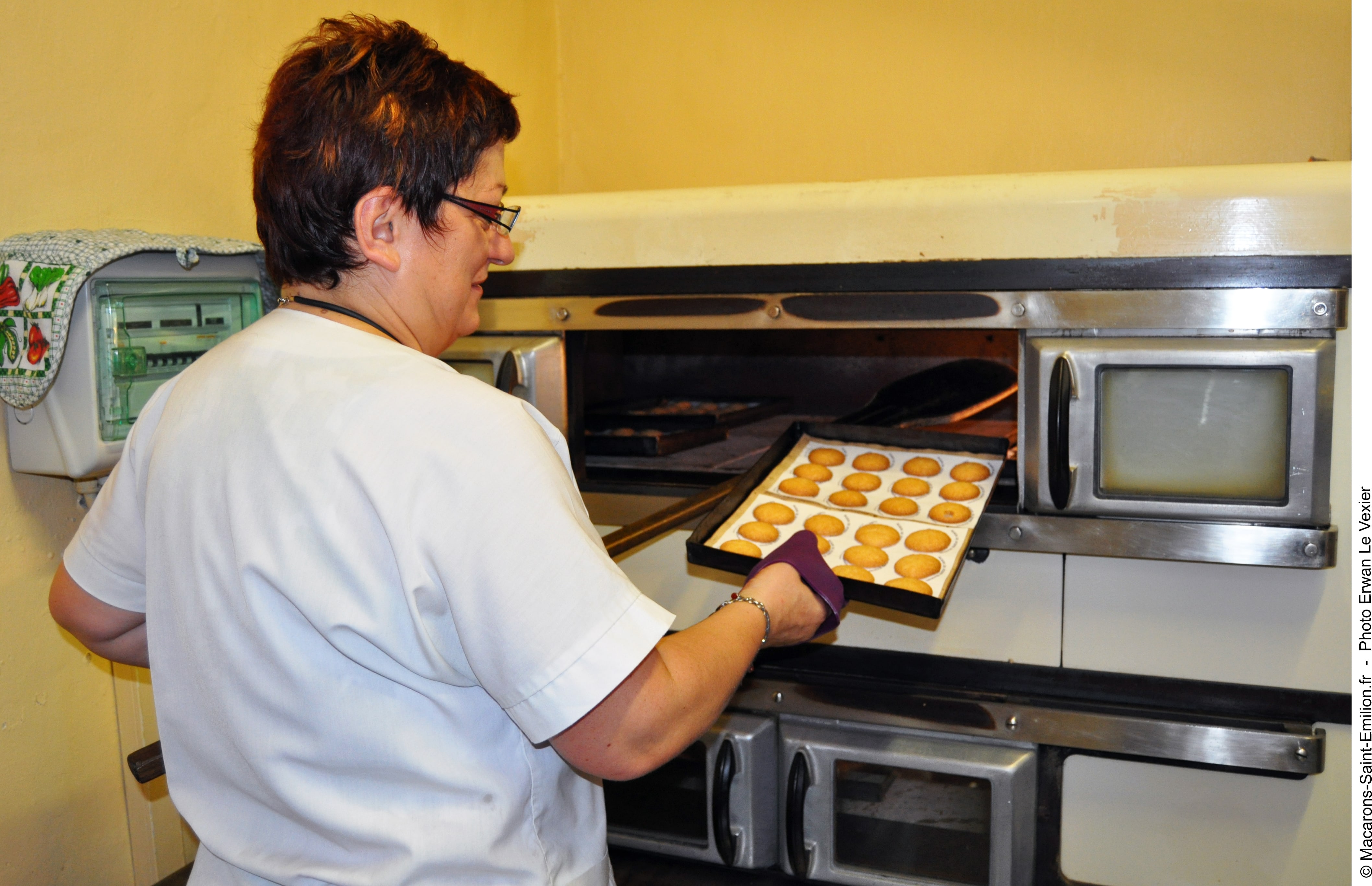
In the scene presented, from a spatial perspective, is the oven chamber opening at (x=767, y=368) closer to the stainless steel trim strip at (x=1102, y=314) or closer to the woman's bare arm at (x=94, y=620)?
the stainless steel trim strip at (x=1102, y=314)

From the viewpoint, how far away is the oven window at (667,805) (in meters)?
1.71

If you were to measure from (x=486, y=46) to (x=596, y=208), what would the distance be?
3.40 ft

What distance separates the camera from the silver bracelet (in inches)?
42.0

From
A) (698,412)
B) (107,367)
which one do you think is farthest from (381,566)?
(698,412)

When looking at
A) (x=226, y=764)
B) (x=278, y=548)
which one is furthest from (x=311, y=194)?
(x=226, y=764)

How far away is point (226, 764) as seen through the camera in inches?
36.5

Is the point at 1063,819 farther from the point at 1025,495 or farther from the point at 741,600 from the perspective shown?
the point at 741,600

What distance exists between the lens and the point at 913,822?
160cm

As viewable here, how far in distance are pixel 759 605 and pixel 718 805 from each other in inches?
26.0

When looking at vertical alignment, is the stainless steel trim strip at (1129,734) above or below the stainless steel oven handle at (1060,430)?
→ below

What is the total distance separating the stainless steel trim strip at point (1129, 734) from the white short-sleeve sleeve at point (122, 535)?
99cm

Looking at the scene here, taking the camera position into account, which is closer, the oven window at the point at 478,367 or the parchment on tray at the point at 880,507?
the parchment on tray at the point at 880,507

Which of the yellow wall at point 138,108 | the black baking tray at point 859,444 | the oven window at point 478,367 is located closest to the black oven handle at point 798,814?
the black baking tray at point 859,444

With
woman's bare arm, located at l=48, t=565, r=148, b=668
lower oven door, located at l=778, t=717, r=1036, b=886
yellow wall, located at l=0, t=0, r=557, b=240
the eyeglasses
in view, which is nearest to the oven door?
lower oven door, located at l=778, t=717, r=1036, b=886
